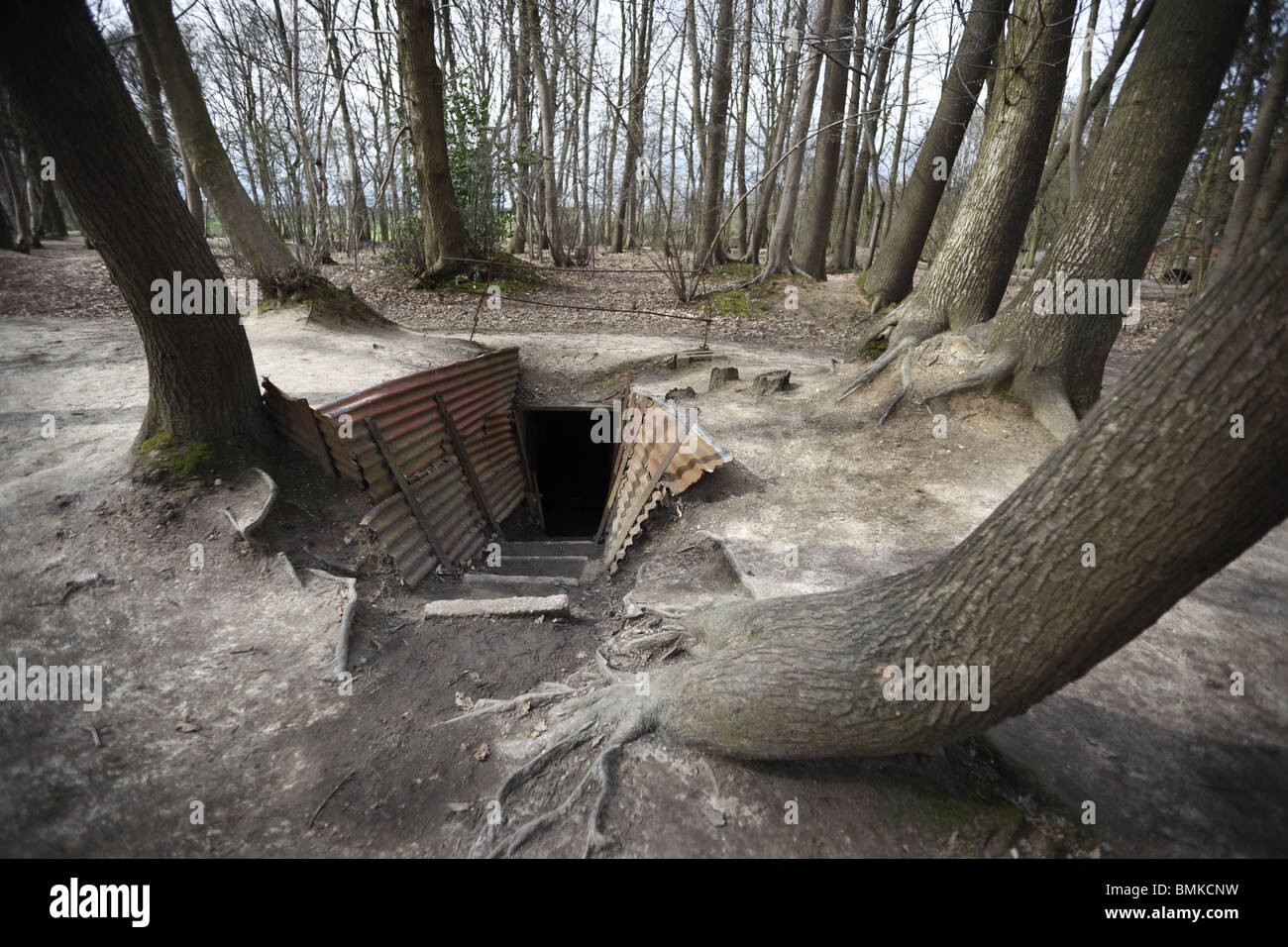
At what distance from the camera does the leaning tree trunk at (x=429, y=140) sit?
12.1 metres

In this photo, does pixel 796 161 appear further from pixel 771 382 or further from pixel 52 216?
pixel 52 216

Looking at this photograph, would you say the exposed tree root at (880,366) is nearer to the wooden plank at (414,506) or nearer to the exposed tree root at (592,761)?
the wooden plank at (414,506)

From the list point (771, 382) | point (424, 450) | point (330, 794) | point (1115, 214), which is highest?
point (1115, 214)

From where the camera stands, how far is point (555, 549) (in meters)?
7.80

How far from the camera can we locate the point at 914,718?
232cm

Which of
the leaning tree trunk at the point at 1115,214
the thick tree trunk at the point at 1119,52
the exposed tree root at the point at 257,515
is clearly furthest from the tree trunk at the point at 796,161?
the exposed tree root at the point at 257,515

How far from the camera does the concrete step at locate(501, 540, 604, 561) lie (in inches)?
295

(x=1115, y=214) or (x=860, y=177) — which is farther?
(x=860, y=177)

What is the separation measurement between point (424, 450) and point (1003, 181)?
7270 millimetres

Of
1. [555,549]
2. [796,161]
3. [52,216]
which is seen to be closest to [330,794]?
[555,549]

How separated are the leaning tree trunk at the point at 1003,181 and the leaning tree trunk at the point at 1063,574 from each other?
19.1ft

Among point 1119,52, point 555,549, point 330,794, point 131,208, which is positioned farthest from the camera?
point 1119,52

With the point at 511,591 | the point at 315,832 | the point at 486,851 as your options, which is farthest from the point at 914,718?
the point at 511,591
